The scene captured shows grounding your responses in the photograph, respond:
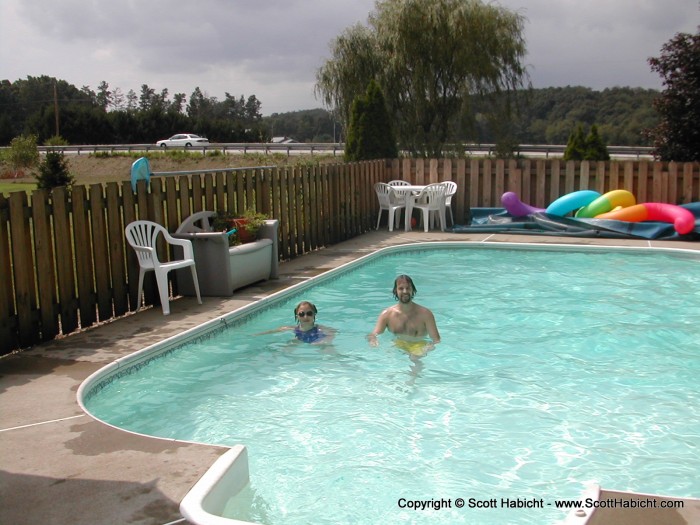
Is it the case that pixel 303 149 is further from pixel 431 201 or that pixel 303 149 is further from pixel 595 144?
pixel 431 201

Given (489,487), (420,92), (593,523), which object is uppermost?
(420,92)

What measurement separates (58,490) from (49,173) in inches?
597

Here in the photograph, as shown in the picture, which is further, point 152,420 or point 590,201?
point 590,201

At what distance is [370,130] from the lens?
52.7ft

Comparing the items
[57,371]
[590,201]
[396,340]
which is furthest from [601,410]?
[590,201]

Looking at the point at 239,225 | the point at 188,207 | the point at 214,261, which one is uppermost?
the point at 188,207

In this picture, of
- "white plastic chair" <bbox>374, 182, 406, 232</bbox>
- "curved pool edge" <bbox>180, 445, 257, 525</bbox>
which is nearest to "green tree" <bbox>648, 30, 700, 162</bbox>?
"white plastic chair" <bbox>374, 182, 406, 232</bbox>

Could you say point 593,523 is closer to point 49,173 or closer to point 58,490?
point 58,490

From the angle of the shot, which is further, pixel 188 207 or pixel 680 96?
pixel 680 96

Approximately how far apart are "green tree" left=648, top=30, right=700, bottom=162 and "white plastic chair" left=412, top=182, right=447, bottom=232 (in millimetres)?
5534

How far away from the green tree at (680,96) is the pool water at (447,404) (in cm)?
757

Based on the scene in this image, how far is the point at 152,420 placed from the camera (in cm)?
500

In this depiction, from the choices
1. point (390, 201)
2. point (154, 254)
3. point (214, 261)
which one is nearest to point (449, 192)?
point (390, 201)

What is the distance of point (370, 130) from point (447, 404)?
11.5 m
